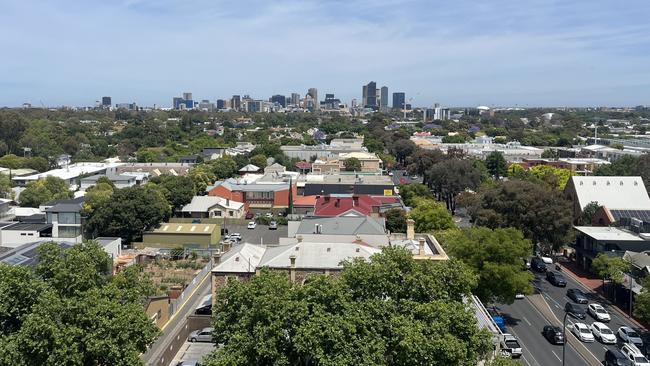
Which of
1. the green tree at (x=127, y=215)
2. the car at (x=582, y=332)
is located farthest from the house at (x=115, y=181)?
the car at (x=582, y=332)

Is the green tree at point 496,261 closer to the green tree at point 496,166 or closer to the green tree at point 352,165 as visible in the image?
the green tree at point 352,165

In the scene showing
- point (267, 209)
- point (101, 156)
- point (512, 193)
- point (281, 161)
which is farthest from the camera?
point (101, 156)

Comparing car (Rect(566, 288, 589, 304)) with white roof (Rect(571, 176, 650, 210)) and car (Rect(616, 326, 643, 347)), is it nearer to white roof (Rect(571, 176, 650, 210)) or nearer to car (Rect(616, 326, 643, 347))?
car (Rect(616, 326, 643, 347))

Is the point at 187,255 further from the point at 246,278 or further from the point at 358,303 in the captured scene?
the point at 358,303

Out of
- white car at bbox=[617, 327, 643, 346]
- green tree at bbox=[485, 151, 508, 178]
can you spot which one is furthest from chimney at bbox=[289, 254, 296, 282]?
green tree at bbox=[485, 151, 508, 178]

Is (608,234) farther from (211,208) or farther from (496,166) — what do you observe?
(496,166)

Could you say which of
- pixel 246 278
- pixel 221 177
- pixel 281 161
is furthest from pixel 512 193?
pixel 281 161

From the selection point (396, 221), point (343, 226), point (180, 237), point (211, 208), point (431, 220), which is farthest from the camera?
point (211, 208)

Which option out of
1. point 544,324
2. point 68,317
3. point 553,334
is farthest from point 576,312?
point 68,317
